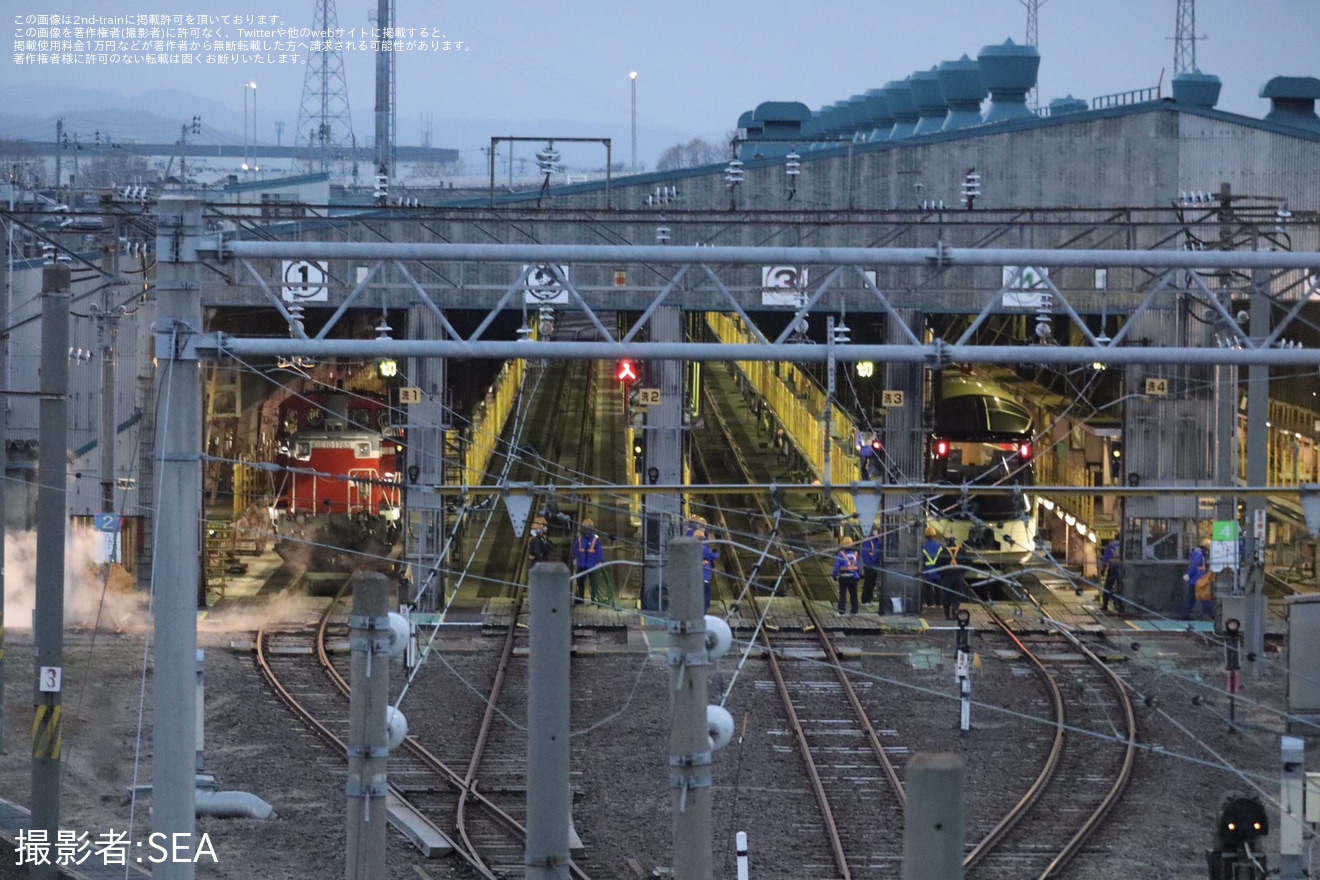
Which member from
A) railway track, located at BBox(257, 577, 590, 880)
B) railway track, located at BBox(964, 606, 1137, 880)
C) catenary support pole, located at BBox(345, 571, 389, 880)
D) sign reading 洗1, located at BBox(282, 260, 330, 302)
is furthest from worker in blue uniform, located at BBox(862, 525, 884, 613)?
catenary support pole, located at BBox(345, 571, 389, 880)

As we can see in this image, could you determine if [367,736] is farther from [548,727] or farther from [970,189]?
[970,189]

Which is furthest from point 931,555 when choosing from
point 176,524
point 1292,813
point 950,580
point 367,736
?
point 367,736

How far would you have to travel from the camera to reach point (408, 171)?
96812 millimetres

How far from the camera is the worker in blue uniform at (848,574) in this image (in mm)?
22875

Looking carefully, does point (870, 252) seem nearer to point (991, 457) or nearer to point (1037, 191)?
point (1037, 191)

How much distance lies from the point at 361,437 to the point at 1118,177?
12.1 metres

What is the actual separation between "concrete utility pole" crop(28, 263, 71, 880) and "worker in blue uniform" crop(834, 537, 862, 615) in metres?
10.9

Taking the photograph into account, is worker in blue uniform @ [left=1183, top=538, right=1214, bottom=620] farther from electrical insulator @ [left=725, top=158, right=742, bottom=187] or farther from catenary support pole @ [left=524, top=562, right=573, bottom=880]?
catenary support pole @ [left=524, top=562, right=573, bottom=880]

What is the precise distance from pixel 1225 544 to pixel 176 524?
14.4 meters

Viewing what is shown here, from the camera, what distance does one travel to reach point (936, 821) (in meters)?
4.34

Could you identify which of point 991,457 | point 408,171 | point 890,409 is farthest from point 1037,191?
point 408,171

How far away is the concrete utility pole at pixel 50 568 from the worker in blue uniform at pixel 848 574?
1088 cm

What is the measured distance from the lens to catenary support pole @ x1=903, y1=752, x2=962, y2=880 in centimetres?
432

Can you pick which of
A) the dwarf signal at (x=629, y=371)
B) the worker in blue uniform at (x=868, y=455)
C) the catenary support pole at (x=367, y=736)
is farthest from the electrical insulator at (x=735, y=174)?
the catenary support pole at (x=367, y=736)
